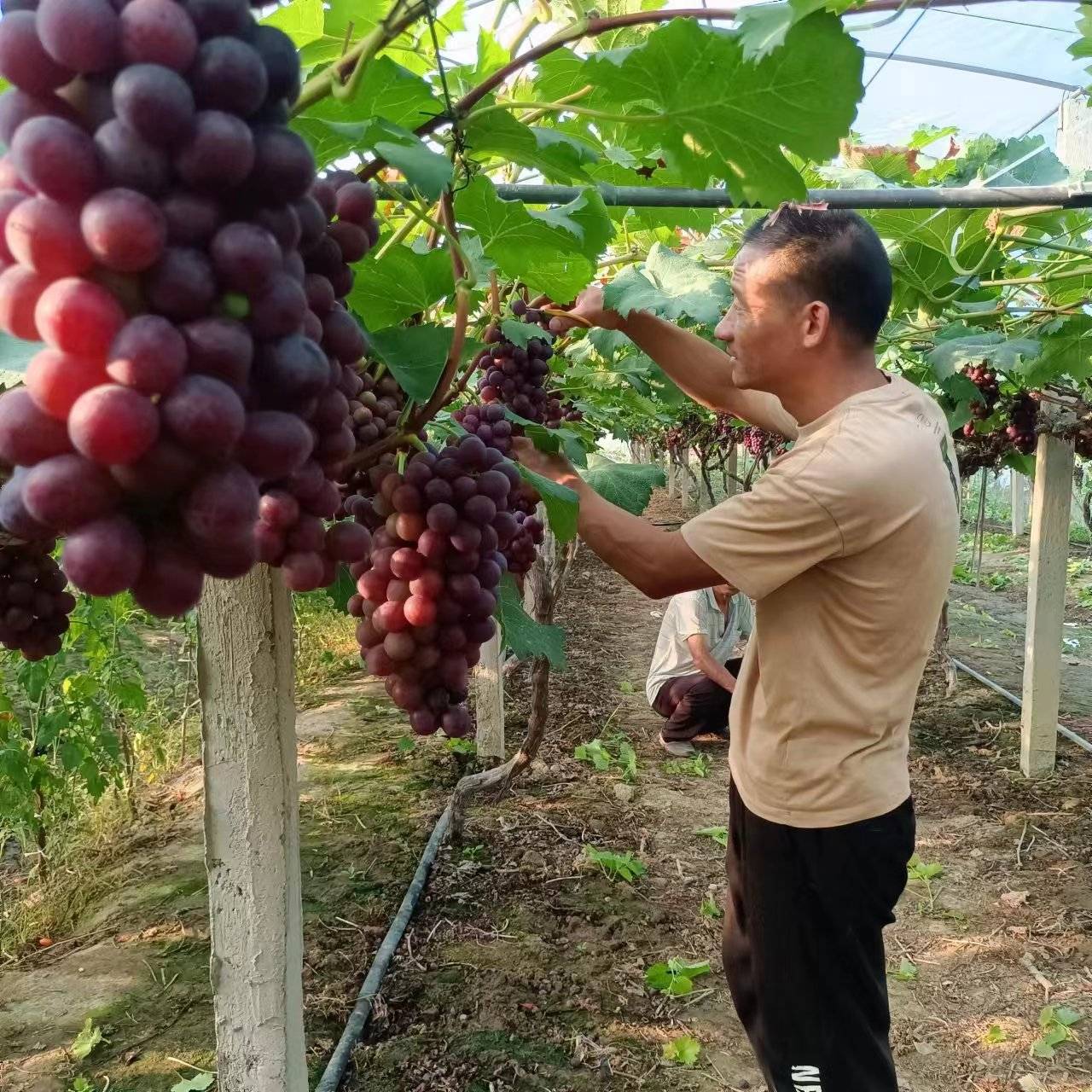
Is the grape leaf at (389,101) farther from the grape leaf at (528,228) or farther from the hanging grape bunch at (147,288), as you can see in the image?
the hanging grape bunch at (147,288)

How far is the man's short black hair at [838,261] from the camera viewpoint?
189 cm

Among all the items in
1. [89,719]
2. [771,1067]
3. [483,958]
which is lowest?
[483,958]

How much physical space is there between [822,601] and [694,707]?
4.15m

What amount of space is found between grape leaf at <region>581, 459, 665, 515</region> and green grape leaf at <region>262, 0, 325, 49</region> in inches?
61.6

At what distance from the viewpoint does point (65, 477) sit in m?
0.45

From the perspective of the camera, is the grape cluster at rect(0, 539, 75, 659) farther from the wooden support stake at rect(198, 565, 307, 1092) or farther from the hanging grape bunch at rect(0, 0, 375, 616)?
the hanging grape bunch at rect(0, 0, 375, 616)

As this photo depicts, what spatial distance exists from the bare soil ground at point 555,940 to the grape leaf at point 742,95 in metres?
2.60

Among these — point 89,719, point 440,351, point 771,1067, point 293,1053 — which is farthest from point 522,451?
point 89,719

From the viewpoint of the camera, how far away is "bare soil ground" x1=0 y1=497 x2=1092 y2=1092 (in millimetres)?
2842

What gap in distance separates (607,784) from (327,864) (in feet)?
5.85

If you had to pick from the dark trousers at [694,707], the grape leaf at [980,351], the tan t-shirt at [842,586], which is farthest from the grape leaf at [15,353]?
the dark trousers at [694,707]

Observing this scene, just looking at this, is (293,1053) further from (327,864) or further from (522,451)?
(327,864)

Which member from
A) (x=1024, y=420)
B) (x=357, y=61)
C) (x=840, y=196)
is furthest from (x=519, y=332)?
(x=1024, y=420)

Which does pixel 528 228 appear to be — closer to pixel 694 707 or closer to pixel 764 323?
pixel 764 323
